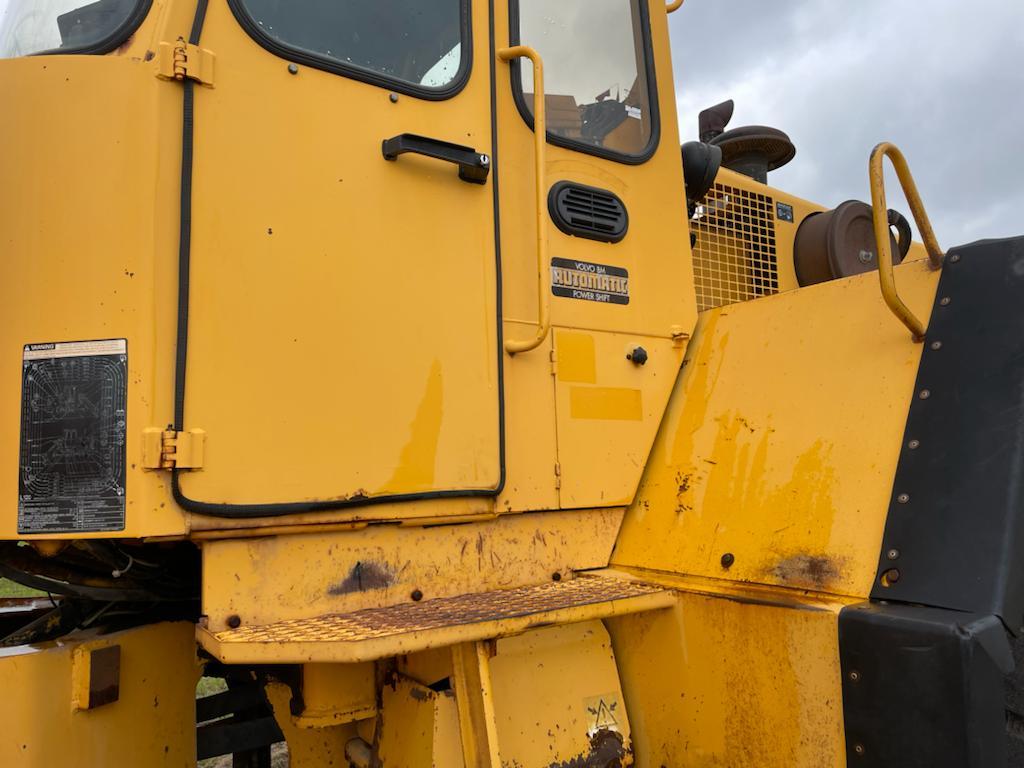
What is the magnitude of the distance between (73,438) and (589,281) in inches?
57.2

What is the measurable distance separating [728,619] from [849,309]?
0.92m

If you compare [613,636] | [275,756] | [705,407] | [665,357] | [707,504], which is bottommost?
[275,756]

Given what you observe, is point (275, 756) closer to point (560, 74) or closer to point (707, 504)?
point (707, 504)

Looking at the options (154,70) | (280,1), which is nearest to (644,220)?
(280,1)

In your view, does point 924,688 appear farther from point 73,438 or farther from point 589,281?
point 73,438

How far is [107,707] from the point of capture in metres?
1.78

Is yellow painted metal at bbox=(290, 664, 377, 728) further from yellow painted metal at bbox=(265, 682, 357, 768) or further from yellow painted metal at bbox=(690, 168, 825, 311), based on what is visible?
yellow painted metal at bbox=(690, 168, 825, 311)

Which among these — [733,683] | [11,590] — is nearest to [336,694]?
[733,683]

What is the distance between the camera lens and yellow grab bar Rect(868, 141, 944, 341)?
1796 mm

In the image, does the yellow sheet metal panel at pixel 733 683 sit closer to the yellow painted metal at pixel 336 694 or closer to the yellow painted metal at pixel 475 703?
A: the yellow painted metal at pixel 475 703

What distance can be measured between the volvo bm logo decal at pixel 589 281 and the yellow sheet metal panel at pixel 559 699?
970 mm

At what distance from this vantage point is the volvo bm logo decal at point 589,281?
Answer: 2.26 m

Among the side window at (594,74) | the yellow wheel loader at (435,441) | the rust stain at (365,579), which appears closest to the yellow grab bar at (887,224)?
the yellow wheel loader at (435,441)

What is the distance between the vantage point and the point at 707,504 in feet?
6.95
